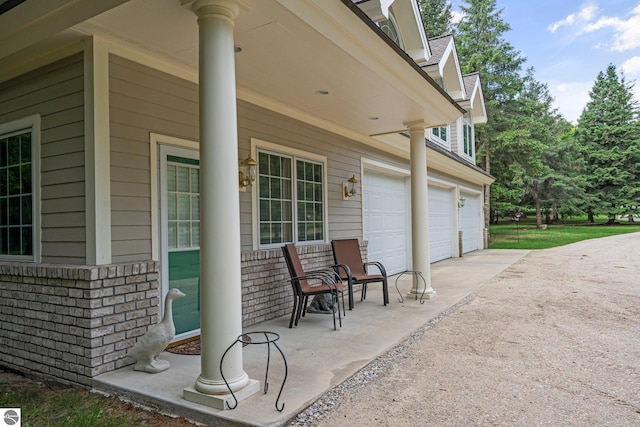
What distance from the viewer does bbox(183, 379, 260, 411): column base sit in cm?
255

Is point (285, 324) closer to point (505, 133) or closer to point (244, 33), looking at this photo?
point (244, 33)

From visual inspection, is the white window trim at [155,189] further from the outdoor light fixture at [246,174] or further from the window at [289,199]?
the window at [289,199]

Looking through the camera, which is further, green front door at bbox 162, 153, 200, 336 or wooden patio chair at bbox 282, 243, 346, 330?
wooden patio chair at bbox 282, 243, 346, 330

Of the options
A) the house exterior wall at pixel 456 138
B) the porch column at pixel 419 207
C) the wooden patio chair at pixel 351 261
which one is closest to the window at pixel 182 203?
the wooden patio chair at pixel 351 261

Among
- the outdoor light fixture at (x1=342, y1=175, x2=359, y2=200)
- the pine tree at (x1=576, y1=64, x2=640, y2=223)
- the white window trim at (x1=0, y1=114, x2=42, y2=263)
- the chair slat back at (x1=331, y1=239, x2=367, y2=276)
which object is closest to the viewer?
the white window trim at (x1=0, y1=114, x2=42, y2=263)

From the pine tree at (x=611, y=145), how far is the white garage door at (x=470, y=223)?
58.7 feet

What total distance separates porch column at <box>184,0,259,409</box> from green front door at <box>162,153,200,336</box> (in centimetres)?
135

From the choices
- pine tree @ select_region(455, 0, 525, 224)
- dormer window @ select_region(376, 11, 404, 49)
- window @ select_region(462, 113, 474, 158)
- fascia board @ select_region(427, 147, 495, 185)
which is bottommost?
fascia board @ select_region(427, 147, 495, 185)

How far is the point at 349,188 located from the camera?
270 inches

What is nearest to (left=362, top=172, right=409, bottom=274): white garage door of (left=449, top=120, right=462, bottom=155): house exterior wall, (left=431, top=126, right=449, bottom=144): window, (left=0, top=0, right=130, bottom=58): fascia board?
(left=431, top=126, right=449, bottom=144): window

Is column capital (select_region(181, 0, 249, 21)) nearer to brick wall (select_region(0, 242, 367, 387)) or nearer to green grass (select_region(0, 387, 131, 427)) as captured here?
brick wall (select_region(0, 242, 367, 387))

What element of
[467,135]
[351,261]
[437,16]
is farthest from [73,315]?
[437,16]

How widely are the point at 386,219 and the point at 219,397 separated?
6420 millimetres

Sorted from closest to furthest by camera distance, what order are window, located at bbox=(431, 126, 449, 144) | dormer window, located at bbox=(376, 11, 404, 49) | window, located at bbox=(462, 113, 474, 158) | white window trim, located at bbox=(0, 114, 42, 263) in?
1. white window trim, located at bbox=(0, 114, 42, 263)
2. dormer window, located at bbox=(376, 11, 404, 49)
3. window, located at bbox=(431, 126, 449, 144)
4. window, located at bbox=(462, 113, 474, 158)
